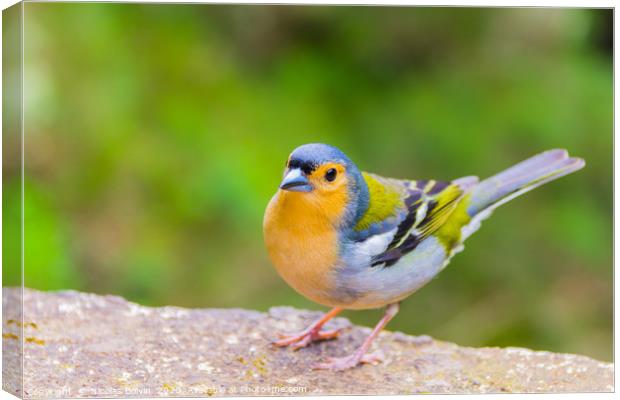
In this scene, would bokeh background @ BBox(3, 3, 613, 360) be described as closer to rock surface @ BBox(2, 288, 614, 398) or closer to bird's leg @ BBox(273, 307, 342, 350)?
rock surface @ BBox(2, 288, 614, 398)

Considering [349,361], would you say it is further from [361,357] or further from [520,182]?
[520,182]

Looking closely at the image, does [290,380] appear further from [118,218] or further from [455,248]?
[118,218]

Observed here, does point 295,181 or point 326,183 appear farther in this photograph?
point 326,183

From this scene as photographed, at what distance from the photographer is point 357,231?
16.6 ft

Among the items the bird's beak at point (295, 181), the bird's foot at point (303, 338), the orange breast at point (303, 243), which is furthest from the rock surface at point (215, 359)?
the bird's beak at point (295, 181)

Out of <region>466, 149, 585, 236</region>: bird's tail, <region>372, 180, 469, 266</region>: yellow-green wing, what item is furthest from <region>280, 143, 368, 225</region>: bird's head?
<region>466, 149, 585, 236</region>: bird's tail

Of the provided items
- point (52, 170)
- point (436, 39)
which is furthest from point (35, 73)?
point (436, 39)

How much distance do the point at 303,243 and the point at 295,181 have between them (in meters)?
0.40

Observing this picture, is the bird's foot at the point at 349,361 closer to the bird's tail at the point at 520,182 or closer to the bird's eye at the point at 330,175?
the bird's tail at the point at 520,182

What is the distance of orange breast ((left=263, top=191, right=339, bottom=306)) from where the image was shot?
16.1 ft

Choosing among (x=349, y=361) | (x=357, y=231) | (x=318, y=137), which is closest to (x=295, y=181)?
(x=357, y=231)

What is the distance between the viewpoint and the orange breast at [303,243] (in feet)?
16.1

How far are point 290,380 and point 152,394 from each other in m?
0.68

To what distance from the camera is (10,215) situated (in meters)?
4.93
